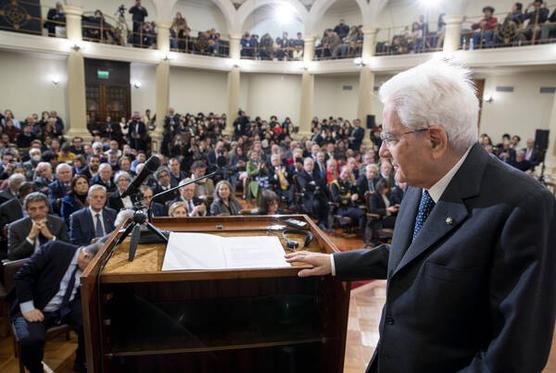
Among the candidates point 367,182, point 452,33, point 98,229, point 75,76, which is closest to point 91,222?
point 98,229

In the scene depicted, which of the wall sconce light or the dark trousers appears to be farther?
the wall sconce light

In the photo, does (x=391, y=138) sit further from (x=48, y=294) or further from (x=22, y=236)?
(x=22, y=236)

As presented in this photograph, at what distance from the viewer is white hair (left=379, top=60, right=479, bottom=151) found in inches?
42.7

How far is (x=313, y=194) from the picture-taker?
7.36 m

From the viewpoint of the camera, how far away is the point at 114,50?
43.1 ft

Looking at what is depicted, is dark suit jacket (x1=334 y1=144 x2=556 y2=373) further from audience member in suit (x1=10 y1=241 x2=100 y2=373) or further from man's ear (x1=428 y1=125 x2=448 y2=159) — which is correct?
audience member in suit (x1=10 y1=241 x2=100 y2=373)

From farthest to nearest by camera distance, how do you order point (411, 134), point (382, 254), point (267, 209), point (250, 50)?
1. point (250, 50)
2. point (267, 209)
3. point (382, 254)
4. point (411, 134)

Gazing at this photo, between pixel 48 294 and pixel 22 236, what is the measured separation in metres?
1.00

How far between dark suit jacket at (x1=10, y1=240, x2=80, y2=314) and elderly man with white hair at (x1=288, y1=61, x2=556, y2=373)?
8.18 ft

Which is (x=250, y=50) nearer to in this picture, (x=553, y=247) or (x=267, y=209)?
(x=267, y=209)

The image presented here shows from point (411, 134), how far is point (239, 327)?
46.1 inches

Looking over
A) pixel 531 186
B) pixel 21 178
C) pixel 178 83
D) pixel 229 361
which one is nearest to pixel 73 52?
pixel 178 83

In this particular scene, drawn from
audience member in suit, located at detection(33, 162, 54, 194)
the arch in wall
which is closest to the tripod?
audience member in suit, located at detection(33, 162, 54, 194)

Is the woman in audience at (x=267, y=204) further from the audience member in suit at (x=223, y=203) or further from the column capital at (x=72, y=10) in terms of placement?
the column capital at (x=72, y=10)
